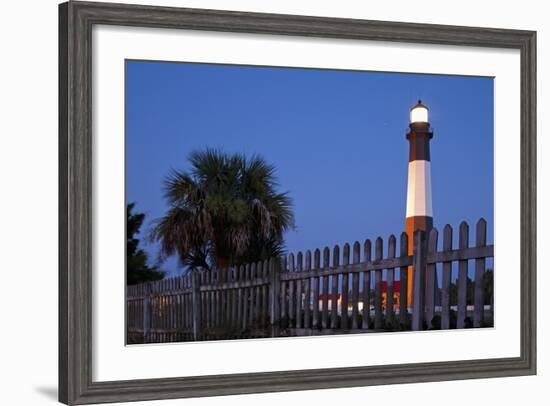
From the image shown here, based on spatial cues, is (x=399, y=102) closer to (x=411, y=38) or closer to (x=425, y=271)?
Answer: (x=411, y=38)

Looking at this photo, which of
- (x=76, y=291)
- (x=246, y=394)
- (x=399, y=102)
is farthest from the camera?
(x=399, y=102)

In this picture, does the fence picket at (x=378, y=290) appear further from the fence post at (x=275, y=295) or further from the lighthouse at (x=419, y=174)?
the fence post at (x=275, y=295)

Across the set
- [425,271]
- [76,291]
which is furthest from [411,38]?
[76,291]

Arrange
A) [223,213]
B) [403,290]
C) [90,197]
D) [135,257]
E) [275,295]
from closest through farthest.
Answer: [90,197] → [135,257] → [223,213] → [275,295] → [403,290]

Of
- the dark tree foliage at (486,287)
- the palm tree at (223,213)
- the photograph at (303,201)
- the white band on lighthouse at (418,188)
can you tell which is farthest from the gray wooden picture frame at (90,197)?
the white band on lighthouse at (418,188)

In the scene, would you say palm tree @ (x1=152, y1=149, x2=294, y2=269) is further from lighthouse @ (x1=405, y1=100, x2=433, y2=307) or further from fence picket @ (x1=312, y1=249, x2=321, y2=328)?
lighthouse @ (x1=405, y1=100, x2=433, y2=307)

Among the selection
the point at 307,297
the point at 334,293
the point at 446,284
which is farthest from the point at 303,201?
the point at 446,284

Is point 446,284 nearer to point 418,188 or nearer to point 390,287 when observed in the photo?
point 390,287
